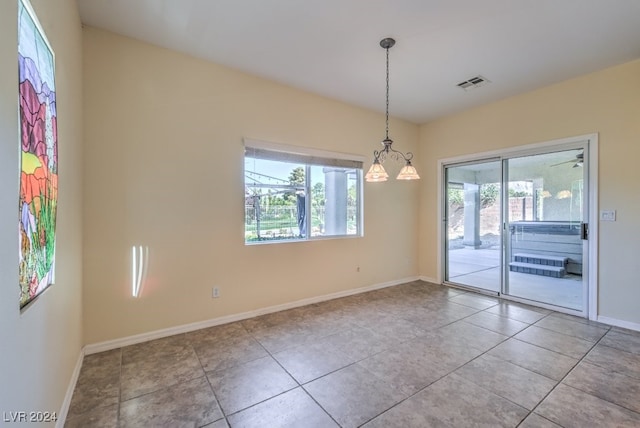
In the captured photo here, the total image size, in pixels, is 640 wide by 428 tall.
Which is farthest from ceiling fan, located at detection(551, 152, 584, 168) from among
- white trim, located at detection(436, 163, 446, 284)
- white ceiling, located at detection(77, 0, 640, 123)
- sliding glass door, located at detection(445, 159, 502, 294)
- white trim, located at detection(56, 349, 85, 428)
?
white trim, located at detection(56, 349, 85, 428)

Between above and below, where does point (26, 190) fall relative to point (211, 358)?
above

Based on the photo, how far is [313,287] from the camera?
4090mm

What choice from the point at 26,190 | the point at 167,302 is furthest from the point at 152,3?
the point at 167,302

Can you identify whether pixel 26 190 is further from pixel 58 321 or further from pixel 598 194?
pixel 598 194

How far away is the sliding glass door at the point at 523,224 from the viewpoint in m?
3.73

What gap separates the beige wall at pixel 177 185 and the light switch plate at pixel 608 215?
3.50 metres

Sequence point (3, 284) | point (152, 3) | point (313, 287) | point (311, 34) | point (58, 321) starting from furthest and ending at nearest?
point (313, 287)
point (311, 34)
point (152, 3)
point (58, 321)
point (3, 284)

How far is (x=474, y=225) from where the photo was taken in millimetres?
4938

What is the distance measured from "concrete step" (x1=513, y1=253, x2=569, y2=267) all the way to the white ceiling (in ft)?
7.97

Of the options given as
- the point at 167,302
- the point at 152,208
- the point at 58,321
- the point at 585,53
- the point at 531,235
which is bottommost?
the point at 167,302

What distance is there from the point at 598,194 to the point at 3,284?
5.17m

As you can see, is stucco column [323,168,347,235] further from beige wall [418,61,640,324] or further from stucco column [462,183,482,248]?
beige wall [418,61,640,324]

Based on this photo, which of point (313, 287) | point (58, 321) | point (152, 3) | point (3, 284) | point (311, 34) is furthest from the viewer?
point (313, 287)

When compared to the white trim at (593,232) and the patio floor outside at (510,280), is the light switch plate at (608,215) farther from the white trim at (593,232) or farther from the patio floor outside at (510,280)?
the patio floor outside at (510,280)
